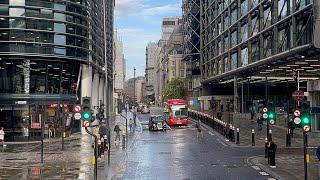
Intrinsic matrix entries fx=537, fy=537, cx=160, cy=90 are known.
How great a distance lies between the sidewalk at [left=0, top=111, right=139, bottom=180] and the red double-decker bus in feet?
91.3

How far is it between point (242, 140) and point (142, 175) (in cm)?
2121

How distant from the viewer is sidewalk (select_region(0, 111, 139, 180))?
26.0 metres

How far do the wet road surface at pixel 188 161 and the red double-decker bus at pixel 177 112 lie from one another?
75.5 feet

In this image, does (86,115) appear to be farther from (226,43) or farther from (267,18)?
(226,43)

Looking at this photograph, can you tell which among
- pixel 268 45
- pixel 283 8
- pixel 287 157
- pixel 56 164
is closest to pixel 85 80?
pixel 268 45

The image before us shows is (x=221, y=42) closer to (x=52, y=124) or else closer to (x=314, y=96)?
(x=314, y=96)

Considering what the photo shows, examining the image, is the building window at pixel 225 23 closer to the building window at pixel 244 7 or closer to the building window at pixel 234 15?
the building window at pixel 234 15

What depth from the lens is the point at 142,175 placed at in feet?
84.3

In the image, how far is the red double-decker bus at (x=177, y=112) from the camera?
69.0 m

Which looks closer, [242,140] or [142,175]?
[142,175]

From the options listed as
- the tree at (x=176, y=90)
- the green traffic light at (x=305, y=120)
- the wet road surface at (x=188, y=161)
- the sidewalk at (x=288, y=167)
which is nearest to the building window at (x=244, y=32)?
the wet road surface at (x=188, y=161)

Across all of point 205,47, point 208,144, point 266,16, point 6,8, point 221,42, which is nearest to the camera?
point 208,144

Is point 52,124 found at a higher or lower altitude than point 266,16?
lower

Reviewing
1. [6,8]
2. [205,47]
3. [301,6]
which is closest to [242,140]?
[301,6]
